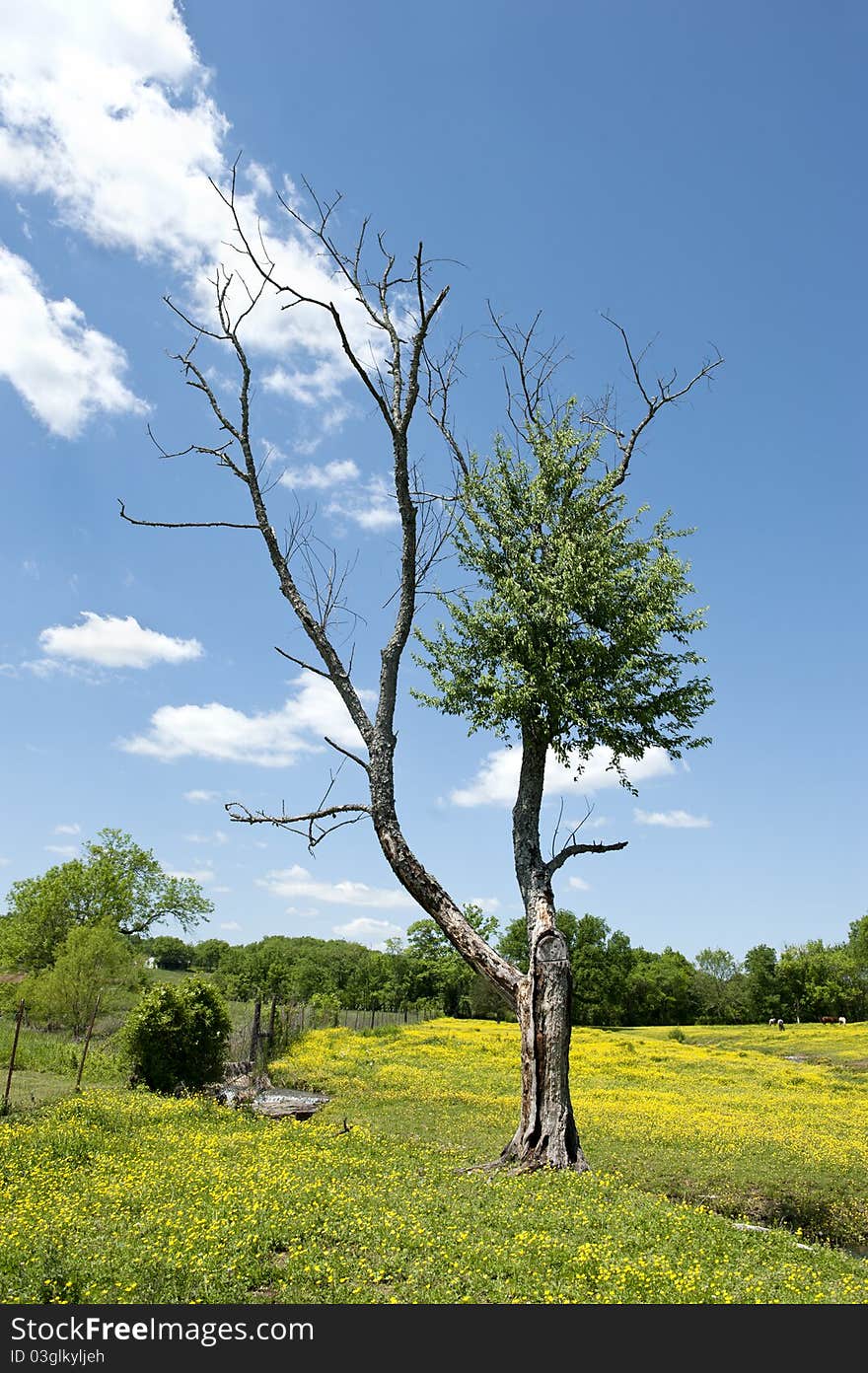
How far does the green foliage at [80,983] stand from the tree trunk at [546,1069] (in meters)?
23.9

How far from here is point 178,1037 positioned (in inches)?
829

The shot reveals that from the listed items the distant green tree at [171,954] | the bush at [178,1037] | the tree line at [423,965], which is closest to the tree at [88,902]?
the tree line at [423,965]

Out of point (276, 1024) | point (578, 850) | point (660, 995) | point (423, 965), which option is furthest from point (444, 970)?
point (578, 850)

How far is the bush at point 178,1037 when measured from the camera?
20.6m

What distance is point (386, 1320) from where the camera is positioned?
542cm

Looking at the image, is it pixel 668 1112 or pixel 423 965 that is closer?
pixel 668 1112

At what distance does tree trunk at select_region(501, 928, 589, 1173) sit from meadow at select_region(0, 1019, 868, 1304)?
2.64 feet

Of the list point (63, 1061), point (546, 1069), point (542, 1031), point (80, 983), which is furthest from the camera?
point (80, 983)

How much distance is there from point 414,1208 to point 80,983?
2875cm

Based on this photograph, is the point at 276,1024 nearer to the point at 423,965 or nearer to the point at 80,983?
the point at 80,983

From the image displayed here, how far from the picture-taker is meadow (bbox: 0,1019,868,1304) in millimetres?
6215

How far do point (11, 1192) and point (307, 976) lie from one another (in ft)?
260

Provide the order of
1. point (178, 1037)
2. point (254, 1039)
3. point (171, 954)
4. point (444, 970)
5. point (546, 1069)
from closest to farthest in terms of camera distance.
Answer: point (546, 1069) → point (178, 1037) → point (254, 1039) → point (444, 970) → point (171, 954)

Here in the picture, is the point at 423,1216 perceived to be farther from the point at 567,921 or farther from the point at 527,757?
the point at 567,921
